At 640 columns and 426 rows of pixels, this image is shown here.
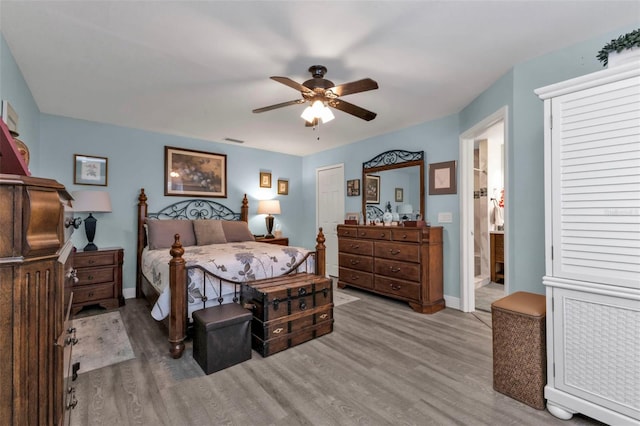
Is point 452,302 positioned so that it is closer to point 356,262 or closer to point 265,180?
point 356,262

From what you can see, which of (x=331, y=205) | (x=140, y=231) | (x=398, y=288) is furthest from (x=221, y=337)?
(x=331, y=205)

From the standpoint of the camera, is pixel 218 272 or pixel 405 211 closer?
pixel 218 272

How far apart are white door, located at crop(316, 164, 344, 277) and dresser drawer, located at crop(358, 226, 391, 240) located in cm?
109

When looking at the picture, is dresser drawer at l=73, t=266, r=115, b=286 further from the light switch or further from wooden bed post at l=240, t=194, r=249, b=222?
the light switch

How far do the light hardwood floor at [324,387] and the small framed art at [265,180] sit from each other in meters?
3.31

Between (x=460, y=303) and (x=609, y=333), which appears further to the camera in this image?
(x=460, y=303)

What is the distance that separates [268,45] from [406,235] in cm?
267

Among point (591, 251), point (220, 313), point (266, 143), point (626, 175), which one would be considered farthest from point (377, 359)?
point (266, 143)

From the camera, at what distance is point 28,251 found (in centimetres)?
76

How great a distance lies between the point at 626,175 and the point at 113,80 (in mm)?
3914

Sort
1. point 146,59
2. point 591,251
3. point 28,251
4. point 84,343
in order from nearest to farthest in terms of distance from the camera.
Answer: point 28,251
point 591,251
point 146,59
point 84,343

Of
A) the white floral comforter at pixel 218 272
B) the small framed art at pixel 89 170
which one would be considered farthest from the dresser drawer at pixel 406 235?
the small framed art at pixel 89 170

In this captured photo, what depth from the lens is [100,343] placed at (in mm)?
2734

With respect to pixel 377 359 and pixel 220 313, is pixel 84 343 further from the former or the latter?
pixel 377 359
